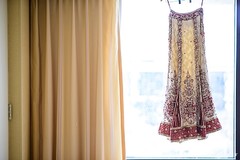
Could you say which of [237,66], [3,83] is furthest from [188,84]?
[3,83]

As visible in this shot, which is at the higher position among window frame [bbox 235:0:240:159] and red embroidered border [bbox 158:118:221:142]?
window frame [bbox 235:0:240:159]

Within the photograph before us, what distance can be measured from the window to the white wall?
1.05 m

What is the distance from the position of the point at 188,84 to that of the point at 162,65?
1.10 feet

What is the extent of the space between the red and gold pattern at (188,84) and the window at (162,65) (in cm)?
16

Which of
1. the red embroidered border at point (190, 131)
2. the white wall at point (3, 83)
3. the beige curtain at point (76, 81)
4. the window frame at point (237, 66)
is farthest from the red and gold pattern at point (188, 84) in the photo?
the white wall at point (3, 83)

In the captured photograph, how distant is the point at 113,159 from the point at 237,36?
1659mm

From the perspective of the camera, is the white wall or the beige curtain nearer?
the white wall

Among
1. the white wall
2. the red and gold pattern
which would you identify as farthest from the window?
the white wall

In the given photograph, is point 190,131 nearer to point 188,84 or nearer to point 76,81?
point 188,84

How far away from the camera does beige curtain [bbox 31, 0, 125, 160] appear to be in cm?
219

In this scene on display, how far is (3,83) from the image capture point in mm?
1966

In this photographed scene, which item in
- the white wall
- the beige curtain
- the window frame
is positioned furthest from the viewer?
the window frame

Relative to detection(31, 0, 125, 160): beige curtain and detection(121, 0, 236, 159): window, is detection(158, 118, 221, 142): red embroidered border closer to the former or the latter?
detection(121, 0, 236, 159): window

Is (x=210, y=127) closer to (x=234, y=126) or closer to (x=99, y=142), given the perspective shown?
(x=234, y=126)
